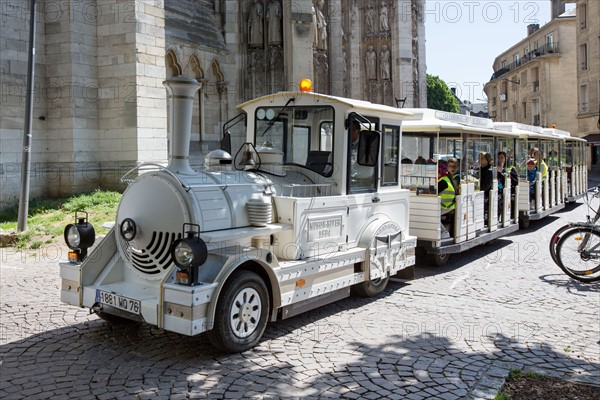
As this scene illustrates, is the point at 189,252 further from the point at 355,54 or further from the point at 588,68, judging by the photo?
the point at 588,68

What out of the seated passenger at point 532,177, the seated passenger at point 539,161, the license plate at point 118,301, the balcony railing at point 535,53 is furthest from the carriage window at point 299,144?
the balcony railing at point 535,53

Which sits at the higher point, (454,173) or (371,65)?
(371,65)

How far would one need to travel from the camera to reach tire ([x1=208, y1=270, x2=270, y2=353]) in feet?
16.4

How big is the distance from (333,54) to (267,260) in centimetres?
2250

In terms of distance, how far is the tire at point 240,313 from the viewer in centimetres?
501

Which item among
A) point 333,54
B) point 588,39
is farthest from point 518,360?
point 588,39

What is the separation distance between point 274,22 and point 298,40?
1.31 metres

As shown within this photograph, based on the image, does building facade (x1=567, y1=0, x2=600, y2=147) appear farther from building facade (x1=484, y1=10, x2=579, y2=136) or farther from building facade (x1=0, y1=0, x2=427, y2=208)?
building facade (x1=0, y1=0, x2=427, y2=208)

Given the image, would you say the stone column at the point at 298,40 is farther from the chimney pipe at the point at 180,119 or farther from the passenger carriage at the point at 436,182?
the chimney pipe at the point at 180,119

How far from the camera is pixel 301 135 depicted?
6.75 metres

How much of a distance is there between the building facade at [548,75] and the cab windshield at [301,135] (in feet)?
155

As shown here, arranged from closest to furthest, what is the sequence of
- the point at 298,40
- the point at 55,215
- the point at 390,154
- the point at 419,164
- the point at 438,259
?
the point at 390,154 → the point at 438,259 → the point at 419,164 → the point at 55,215 → the point at 298,40

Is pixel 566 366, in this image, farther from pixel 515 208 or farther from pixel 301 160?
pixel 515 208

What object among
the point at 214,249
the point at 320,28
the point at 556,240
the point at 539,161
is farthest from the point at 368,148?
the point at 320,28
